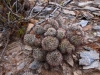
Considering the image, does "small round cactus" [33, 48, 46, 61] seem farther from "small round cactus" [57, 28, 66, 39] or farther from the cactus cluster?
"small round cactus" [57, 28, 66, 39]

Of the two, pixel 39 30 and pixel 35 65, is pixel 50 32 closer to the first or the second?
pixel 39 30

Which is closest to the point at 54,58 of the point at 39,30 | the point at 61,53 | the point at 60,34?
the point at 61,53

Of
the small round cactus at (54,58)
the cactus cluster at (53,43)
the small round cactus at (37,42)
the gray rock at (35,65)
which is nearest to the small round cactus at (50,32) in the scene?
the cactus cluster at (53,43)

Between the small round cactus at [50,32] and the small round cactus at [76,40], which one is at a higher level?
the small round cactus at [50,32]

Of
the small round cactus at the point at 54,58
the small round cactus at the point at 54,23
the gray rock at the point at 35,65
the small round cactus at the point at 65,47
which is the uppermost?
the small round cactus at the point at 54,23

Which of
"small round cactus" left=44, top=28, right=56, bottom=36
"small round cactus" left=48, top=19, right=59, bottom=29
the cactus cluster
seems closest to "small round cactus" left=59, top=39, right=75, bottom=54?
the cactus cluster

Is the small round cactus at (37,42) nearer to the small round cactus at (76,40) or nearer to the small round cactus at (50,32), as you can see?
the small round cactus at (50,32)

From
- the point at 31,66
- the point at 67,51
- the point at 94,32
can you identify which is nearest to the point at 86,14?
the point at 94,32
